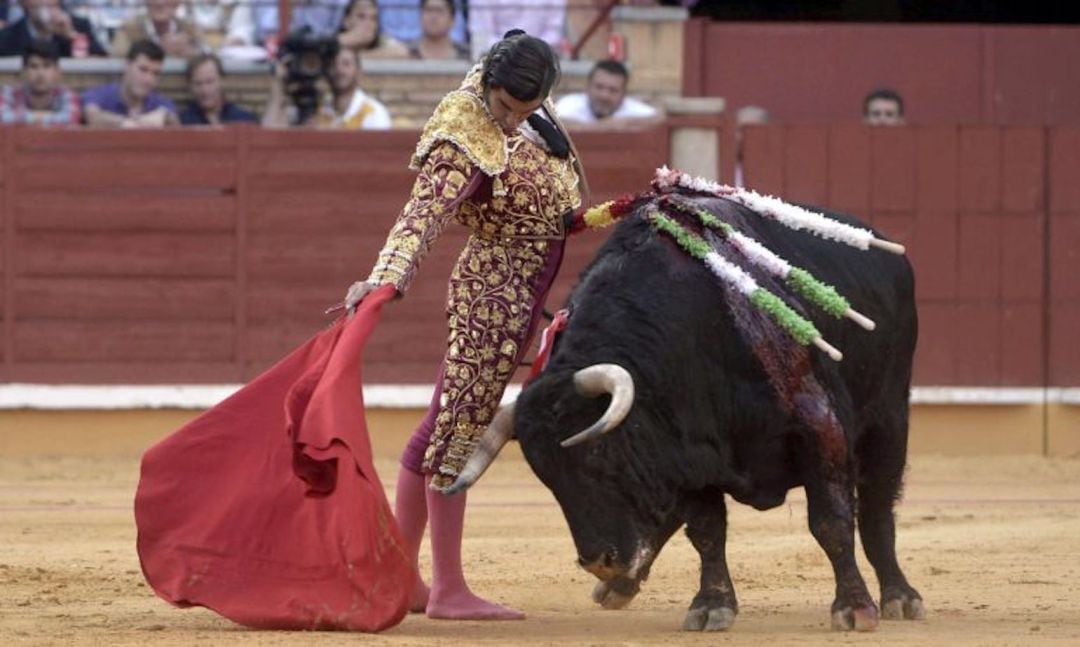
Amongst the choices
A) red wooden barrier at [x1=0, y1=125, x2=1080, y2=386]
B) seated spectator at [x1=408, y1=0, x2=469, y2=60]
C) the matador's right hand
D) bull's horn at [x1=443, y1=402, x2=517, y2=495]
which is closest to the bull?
bull's horn at [x1=443, y1=402, x2=517, y2=495]

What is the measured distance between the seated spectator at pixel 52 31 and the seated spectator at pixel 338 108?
0.92 m

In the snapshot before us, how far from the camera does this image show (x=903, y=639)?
4305 millimetres

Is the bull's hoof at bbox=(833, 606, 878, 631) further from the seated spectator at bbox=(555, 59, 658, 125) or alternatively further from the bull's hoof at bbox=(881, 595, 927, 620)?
the seated spectator at bbox=(555, 59, 658, 125)

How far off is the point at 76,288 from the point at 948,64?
4086 millimetres

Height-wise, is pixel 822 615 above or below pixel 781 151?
below

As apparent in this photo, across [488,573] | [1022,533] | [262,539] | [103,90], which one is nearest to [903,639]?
[262,539]

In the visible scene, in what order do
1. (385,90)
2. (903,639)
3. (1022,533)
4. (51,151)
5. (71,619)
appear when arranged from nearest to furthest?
1. (903,639)
2. (71,619)
3. (1022,533)
4. (51,151)
5. (385,90)

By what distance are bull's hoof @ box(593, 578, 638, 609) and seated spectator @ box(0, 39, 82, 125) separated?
17.9 ft

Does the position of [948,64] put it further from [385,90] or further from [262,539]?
[262,539]

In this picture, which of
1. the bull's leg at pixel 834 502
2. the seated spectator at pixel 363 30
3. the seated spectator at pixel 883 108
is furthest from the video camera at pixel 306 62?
the bull's leg at pixel 834 502

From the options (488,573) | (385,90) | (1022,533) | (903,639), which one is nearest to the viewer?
(903,639)

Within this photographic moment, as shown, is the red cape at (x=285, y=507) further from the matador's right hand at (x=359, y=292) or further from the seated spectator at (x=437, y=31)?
the seated spectator at (x=437, y=31)

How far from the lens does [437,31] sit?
9.89 meters

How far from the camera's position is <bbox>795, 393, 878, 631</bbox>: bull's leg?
4.45m
